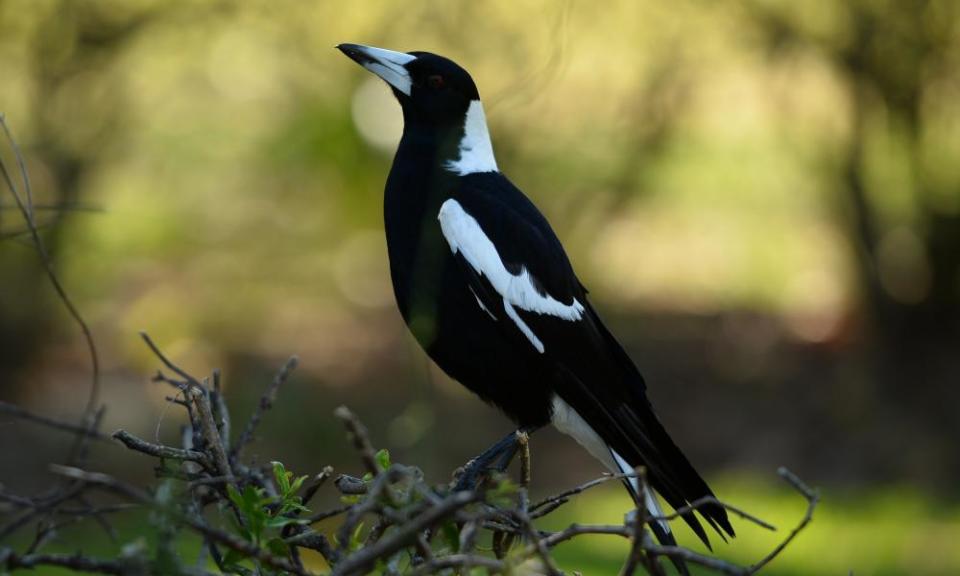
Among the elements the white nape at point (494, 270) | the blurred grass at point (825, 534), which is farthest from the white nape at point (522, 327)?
the blurred grass at point (825, 534)

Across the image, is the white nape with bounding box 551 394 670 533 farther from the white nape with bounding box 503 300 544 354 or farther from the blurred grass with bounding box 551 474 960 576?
the blurred grass with bounding box 551 474 960 576

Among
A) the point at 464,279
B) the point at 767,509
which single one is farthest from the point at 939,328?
the point at 464,279

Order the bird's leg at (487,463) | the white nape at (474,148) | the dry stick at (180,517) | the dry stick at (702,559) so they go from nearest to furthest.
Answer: the dry stick at (180,517) < the dry stick at (702,559) < the bird's leg at (487,463) < the white nape at (474,148)

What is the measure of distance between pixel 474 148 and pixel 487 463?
78cm

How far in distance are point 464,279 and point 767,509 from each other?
3642 millimetres

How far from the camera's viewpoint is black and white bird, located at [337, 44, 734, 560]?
2.85m

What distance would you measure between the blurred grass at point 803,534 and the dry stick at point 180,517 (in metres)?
3.86

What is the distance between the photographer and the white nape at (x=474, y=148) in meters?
3.07

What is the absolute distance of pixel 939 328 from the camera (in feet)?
25.1

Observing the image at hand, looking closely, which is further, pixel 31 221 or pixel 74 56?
pixel 74 56

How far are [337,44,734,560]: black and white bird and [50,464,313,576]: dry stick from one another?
1463 millimetres

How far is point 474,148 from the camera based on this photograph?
10.3ft

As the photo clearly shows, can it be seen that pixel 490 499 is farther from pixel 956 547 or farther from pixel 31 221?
pixel 956 547

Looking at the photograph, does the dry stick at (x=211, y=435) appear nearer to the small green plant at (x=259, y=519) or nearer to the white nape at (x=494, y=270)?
the small green plant at (x=259, y=519)
